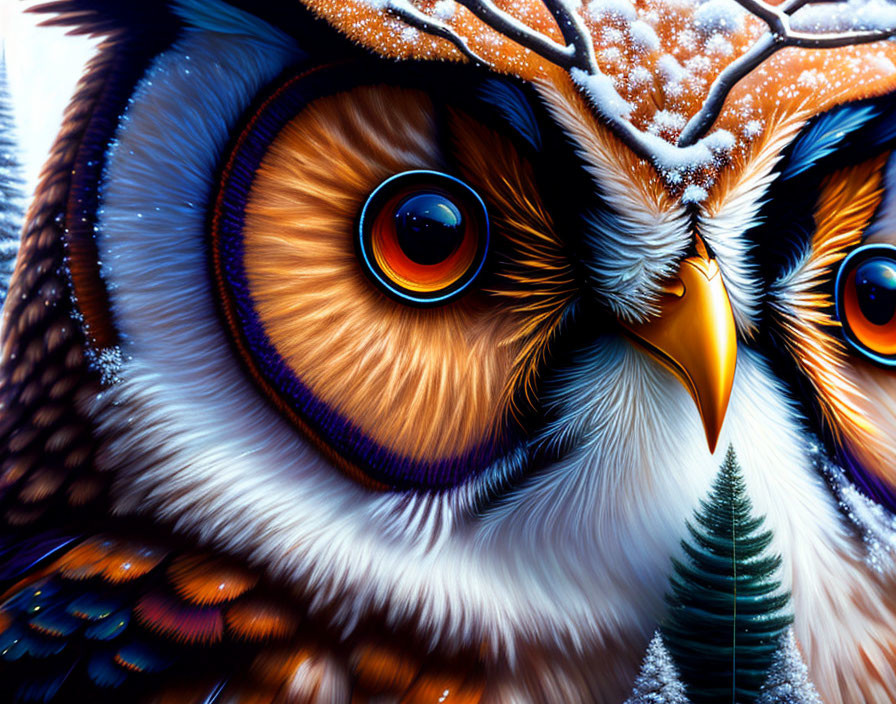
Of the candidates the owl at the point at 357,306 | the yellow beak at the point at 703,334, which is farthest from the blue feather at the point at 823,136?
the yellow beak at the point at 703,334

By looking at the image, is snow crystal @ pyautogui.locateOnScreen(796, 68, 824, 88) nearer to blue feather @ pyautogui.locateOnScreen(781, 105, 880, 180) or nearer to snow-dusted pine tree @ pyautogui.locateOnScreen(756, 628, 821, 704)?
blue feather @ pyautogui.locateOnScreen(781, 105, 880, 180)

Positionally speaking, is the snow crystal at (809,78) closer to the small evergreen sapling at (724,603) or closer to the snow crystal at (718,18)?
the snow crystal at (718,18)

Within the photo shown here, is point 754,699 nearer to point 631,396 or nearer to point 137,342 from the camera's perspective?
point 631,396

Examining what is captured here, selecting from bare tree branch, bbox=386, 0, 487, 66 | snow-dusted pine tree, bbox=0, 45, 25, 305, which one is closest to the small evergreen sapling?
bare tree branch, bbox=386, 0, 487, 66

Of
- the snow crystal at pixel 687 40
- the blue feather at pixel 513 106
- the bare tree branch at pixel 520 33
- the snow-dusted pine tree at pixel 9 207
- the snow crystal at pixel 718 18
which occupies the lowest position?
the snow-dusted pine tree at pixel 9 207

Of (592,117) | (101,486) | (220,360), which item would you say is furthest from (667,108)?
(101,486)

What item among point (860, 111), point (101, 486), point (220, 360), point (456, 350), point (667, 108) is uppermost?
point (860, 111)

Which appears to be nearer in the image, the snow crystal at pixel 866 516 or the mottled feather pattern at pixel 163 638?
the mottled feather pattern at pixel 163 638
